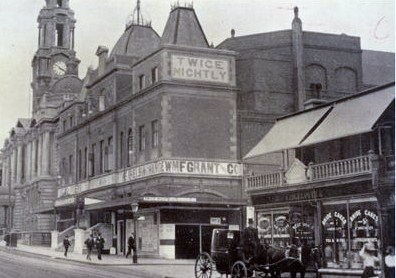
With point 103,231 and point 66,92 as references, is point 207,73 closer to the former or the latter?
point 103,231

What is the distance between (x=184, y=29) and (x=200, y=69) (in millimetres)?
3938

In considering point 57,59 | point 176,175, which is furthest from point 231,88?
point 57,59

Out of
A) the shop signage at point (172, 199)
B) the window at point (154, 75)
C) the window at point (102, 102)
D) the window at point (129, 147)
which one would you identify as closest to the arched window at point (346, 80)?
the window at point (154, 75)

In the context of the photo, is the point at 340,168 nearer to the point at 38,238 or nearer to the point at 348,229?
the point at 348,229

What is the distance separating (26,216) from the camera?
7450cm

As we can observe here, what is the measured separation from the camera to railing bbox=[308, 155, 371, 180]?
78.8ft

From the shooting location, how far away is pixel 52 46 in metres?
87.6

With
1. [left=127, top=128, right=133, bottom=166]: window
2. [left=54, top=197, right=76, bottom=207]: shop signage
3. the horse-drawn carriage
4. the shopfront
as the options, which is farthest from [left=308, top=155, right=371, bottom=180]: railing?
[left=54, top=197, right=76, bottom=207]: shop signage

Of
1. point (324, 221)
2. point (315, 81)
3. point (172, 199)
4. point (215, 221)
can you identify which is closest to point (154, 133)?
point (172, 199)

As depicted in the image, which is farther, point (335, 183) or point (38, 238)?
point (38, 238)

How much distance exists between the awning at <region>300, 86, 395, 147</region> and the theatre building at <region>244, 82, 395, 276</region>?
0.13ft

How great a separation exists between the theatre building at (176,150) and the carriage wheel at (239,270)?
1437 centimetres

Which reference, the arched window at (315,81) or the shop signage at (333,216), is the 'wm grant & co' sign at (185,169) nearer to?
the arched window at (315,81)

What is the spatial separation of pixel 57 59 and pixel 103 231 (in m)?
49.0
